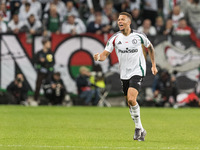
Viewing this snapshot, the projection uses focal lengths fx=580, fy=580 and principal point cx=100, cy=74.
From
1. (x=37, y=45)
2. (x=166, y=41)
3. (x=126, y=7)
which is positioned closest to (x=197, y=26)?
(x=166, y=41)

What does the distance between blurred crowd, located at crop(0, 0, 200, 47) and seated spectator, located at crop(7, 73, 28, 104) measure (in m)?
2.06

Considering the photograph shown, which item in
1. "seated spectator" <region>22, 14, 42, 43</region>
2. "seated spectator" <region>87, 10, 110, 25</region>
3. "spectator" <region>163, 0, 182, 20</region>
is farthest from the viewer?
"spectator" <region>163, 0, 182, 20</region>

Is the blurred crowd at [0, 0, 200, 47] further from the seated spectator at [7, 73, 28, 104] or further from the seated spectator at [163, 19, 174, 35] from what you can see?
the seated spectator at [7, 73, 28, 104]

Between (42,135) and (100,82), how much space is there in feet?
40.5

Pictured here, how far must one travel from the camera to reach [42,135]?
12.0 metres

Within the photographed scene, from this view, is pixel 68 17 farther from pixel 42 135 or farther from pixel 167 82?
pixel 42 135

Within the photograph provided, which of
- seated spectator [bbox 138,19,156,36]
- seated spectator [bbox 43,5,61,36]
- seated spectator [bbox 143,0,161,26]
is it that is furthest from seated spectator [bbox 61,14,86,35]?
seated spectator [bbox 143,0,161,26]

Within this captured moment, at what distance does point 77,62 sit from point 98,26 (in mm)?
1816

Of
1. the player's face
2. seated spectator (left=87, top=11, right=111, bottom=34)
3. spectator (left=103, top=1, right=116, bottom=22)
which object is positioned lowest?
seated spectator (left=87, top=11, right=111, bottom=34)

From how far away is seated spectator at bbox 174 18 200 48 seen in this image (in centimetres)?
2492

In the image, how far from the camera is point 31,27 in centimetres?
2462

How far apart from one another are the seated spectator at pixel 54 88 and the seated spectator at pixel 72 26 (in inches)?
78.7

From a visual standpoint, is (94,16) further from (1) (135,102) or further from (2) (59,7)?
(1) (135,102)

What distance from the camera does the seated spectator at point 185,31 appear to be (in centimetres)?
2492
